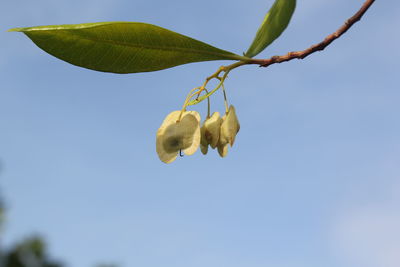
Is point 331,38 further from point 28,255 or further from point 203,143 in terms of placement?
point 28,255

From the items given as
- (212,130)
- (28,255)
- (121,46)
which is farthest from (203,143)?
(28,255)

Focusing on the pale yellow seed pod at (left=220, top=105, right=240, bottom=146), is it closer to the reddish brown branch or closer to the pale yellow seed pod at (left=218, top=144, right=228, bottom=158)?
the pale yellow seed pod at (left=218, top=144, right=228, bottom=158)

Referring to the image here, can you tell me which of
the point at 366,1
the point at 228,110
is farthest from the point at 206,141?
the point at 366,1

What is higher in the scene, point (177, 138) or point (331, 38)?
point (331, 38)

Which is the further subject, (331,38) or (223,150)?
(223,150)

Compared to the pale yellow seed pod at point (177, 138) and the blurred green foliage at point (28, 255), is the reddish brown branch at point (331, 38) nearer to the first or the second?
the pale yellow seed pod at point (177, 138)

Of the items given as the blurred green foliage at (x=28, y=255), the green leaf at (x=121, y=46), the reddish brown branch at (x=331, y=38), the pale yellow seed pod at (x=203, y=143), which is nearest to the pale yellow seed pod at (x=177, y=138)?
the pale yellow seed pod at (x=203, y=143)
